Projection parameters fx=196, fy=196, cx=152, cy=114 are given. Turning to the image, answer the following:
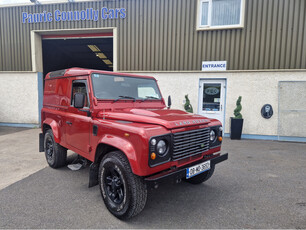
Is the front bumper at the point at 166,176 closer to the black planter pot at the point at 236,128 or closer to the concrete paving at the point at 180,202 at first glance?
the concrete paving at the point at 180,202

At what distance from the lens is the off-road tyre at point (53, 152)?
4121 mm

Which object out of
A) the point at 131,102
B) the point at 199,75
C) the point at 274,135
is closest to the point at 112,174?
the point at 131,102

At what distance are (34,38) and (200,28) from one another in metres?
7.75

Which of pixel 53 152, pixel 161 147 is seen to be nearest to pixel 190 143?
pixel 161 147

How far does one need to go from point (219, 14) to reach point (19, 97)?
32.6ft

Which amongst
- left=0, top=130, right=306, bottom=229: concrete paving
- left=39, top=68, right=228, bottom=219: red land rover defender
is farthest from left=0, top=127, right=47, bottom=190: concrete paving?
left=39, top=68, right=228, bottom=219: red land rover defender

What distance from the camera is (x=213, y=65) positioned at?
7.95m

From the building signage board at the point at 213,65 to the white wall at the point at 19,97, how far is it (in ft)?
25.9

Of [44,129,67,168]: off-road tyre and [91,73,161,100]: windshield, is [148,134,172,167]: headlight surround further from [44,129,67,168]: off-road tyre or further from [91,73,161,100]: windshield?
[44,129,67,168]: off-road tyre

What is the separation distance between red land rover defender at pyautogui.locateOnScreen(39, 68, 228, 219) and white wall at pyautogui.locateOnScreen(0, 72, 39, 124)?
6.57 m

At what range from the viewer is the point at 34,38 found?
9391 millimetres

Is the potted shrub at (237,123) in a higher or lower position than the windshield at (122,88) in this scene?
lower

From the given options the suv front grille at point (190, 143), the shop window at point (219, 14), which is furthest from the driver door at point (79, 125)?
the shop window at point (219, 14)

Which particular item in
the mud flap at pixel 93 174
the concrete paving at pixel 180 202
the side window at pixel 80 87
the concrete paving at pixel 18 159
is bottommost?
the concrete paving at pixel 18 159
